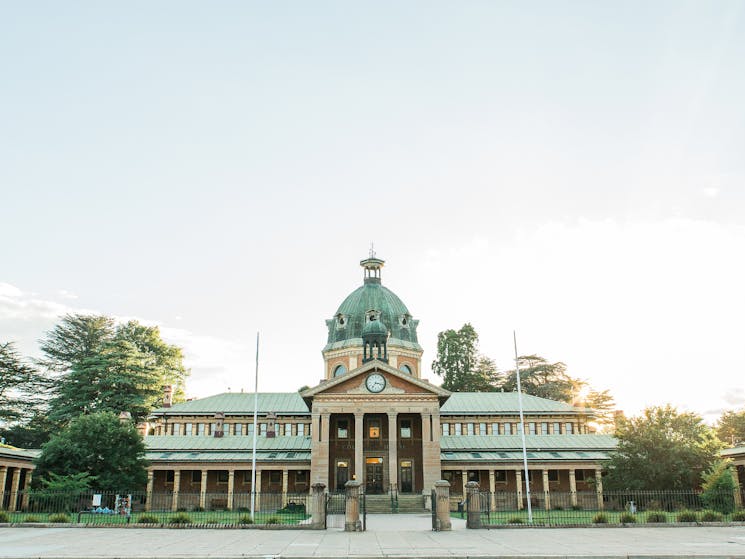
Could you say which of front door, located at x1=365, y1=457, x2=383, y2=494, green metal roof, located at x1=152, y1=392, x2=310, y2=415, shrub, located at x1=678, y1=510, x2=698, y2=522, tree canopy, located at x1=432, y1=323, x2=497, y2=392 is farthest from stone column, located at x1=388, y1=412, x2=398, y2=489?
tree canopy, located at x1=432, y1=323, x2=497, y2=392

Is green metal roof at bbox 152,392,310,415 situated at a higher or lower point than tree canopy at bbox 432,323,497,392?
lower

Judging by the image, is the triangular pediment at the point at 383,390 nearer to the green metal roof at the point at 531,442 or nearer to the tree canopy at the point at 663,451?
the green metal roof at the point at 531,442

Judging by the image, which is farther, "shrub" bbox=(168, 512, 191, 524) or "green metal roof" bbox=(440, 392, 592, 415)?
"green metal roof" bbox=(440, 392, 592, 415)

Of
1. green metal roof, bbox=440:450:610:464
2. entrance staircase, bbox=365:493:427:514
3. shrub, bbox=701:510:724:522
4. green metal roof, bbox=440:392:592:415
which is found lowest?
entrance staircase, bbox=365:493:427:514

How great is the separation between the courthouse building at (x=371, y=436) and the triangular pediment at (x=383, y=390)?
0.29ft

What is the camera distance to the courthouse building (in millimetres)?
55219

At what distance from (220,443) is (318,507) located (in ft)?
120

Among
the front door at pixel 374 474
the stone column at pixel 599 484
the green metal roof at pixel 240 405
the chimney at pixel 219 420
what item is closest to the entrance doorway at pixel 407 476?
the front door at pixel 374 474

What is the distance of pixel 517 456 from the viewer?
60.6m

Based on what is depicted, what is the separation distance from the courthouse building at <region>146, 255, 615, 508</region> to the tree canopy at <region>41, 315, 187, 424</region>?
5.12m

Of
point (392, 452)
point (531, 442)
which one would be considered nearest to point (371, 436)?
point (392, 452)

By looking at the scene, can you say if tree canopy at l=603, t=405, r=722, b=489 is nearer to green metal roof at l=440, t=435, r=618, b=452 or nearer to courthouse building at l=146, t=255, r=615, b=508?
courthouse building at l=146, t=255, r=615, b=508

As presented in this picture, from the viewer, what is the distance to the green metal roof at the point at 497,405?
6850 cm

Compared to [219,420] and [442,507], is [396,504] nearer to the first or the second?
[442,507]
